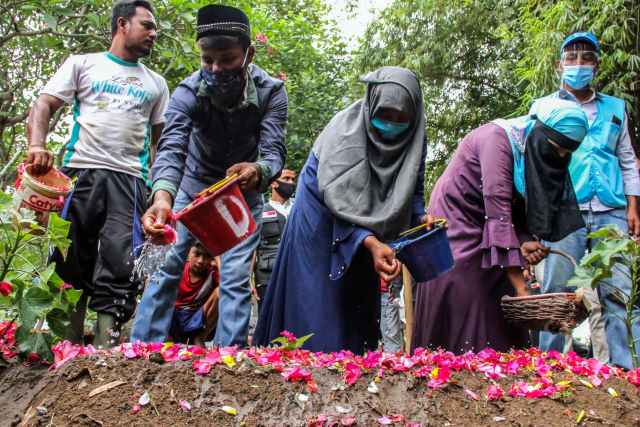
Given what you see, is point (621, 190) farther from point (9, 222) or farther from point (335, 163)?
point (9, 222)

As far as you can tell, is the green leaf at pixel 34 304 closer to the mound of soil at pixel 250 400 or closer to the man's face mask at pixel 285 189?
the mound of soil at pixel 250 400

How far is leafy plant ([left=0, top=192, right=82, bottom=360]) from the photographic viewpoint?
9.73 feet

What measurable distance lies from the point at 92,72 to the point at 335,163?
1.64 m

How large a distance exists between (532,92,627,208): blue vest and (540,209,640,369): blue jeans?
119mm

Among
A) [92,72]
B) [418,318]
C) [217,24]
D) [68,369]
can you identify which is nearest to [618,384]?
[418,318]

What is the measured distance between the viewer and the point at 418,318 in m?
4.36

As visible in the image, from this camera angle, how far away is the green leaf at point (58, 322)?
10.2 feet

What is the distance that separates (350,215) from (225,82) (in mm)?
935

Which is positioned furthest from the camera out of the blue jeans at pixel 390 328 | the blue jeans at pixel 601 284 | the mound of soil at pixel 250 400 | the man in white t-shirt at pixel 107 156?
the blue jeans at pixel 390 328

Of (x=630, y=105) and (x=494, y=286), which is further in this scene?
(x=630, y=105)

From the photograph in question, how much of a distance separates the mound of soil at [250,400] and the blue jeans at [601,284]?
1831mm

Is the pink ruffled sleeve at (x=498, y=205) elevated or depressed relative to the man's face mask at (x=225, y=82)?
depressed

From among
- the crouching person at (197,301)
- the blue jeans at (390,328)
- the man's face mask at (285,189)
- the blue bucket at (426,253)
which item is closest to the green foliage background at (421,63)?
the man's face mask at (285,189)

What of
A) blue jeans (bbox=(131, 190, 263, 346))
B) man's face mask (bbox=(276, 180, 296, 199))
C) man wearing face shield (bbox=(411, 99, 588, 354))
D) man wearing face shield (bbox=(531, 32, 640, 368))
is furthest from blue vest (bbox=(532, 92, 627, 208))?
man's face mask (bbox=(276, 180, 296, 199))
